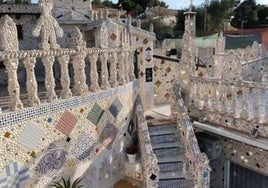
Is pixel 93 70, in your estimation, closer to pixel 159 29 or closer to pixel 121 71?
pixel 121 71

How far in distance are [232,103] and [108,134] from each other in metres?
3.40

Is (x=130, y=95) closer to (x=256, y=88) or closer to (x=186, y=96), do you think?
(x=186, y=96)

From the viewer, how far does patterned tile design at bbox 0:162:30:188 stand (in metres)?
5.10

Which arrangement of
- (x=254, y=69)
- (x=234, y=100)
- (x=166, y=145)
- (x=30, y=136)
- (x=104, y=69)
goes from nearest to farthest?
(x=30, y=136)
(x=104, y=69)
(x=234, y=100)
(x=166, y=145)
(x=254, y=69)

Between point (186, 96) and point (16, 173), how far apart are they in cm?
546

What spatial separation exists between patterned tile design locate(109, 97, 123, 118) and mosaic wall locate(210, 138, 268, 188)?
3.10 meters

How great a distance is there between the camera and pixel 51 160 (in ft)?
19.8

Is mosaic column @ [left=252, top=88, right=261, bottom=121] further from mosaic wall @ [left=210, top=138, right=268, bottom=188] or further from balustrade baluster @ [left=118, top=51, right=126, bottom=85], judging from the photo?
balustrade baluster @ [left=118, top=51, right=126, bottom=85]

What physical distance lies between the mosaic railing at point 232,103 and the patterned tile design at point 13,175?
16.9 ft

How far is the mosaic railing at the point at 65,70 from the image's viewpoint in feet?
17.2

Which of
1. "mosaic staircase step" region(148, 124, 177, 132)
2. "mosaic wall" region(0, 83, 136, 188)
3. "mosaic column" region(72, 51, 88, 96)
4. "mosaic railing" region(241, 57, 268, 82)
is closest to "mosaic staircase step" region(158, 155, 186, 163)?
"mosaic staircase step" region(148, 124, 177, 132)

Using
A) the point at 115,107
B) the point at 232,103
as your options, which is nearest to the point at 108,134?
the point at 115,107

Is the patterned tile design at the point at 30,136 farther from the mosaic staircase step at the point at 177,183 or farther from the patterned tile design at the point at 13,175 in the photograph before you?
the mosaic staircase step at the point at 177,183

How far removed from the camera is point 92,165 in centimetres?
711
